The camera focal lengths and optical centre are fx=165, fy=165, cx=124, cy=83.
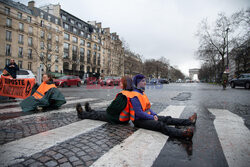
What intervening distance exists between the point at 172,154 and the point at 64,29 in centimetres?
5118

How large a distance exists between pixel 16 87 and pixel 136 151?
653 cm

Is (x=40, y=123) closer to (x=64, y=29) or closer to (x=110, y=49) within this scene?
(x=64, y=29)

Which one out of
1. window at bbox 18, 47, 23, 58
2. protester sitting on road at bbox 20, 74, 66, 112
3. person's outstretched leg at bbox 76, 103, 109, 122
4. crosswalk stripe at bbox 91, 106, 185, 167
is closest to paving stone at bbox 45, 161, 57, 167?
crosswalk stripe at bbox 91, 106, 185, 167

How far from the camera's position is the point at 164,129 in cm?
278

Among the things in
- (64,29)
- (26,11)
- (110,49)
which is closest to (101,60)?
(110,49)

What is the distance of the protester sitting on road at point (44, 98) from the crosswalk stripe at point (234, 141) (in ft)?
14.5

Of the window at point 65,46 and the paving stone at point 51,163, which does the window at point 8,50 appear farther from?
the paving stone at point 51,163

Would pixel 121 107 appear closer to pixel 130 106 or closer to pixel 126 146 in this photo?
pixel 130 106

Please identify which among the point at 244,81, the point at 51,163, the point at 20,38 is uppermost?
the point at 20,38

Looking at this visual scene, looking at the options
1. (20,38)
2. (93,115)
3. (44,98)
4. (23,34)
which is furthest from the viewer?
(23,34)

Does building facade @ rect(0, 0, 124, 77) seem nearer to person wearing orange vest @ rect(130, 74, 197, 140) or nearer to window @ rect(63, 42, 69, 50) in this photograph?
window @ rect(63, 42, 69, 50)

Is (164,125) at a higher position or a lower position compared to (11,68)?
lower

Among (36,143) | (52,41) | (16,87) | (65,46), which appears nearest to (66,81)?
(16,87)

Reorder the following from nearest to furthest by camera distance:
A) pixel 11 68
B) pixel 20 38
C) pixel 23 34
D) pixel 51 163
→ pixel 51 163 → pixel 11 68 → pixel 20 38 → pixel 23 34
